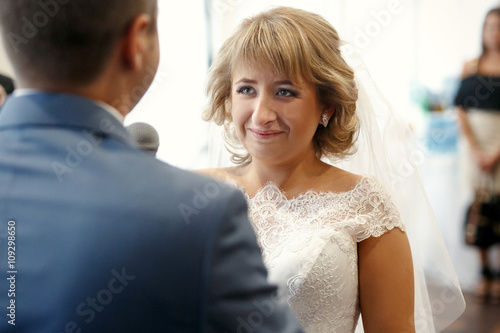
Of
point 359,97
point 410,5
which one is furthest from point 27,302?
point 410,5

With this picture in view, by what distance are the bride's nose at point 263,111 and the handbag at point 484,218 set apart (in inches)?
106

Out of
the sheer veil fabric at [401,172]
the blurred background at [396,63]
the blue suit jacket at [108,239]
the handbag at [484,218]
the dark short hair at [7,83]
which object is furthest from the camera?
the blurred background at [396,63]

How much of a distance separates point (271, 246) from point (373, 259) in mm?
319

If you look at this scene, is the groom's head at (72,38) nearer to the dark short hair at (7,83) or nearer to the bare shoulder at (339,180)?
the bare shoulder at (339,180)

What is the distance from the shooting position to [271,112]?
171 centimetres

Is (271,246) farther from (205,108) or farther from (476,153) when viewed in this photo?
(476,153)

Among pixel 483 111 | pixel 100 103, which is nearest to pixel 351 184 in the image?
pixel 100 103

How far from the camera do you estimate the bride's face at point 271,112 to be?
1712 mm

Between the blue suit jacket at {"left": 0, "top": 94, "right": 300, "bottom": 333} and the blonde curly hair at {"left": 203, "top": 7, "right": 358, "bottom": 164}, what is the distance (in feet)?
3.40

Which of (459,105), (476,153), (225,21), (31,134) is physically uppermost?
(31,134)

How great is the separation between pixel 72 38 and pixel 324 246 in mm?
1139

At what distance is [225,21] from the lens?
4.30 metres

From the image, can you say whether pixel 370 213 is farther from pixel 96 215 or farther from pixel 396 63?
pixel 396 63

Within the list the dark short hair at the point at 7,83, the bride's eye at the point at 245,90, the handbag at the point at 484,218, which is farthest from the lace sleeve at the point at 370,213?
the handbag at the point at 484,218
